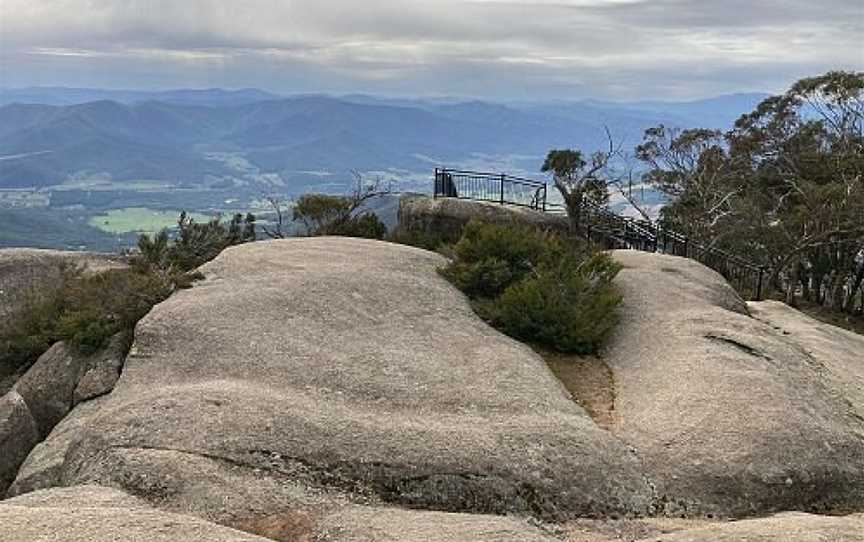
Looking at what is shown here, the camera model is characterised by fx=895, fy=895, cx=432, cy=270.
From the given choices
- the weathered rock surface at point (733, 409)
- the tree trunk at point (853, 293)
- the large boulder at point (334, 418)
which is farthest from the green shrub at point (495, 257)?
the tree trunk at point (853, 293)

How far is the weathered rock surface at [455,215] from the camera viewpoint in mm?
27234

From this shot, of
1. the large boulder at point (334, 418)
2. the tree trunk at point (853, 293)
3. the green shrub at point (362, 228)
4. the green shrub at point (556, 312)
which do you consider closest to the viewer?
the large boulder at point (334, 418)

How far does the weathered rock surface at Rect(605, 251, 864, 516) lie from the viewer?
11.2 metres

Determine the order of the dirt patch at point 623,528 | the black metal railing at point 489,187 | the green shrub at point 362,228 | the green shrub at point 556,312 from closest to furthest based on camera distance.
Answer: the dirt patch at point 623,528
the green shrub at point 556,312
the green shrub at point 362,228
the black metal railing at point 489,187

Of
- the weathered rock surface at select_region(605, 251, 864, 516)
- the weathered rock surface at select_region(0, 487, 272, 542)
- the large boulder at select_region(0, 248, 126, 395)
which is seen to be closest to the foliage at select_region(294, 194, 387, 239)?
the large boulder at select_region(0, 248, 126, 395)

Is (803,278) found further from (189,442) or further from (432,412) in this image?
(189,442)

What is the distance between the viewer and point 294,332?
1398 centimetres

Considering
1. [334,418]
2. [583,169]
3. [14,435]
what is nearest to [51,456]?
[14,435]

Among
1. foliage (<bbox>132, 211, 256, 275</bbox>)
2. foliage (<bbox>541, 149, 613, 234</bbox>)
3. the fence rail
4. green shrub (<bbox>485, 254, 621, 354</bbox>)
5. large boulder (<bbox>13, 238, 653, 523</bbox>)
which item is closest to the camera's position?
large boulder (<bbox>13, 238, 653, 523</bbox>)

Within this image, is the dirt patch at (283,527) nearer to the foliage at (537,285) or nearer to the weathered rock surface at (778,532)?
the weathered rock surface at (778,532)

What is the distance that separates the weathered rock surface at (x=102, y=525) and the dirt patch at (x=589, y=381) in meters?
6.28

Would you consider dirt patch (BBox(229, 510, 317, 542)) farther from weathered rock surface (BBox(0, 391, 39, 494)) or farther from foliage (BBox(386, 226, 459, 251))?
foliage (BBox(386, 226, 459, 251))

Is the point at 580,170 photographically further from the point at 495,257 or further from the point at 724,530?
the point at 724,530

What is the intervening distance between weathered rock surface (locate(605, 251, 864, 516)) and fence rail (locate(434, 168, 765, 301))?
1236 cm
